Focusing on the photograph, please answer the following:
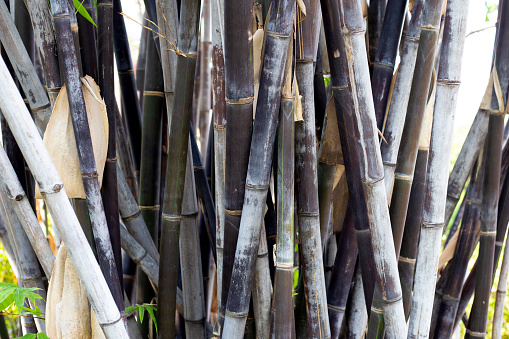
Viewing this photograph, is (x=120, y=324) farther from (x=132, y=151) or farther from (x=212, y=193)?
(x=132, y=151)

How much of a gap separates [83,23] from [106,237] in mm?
327

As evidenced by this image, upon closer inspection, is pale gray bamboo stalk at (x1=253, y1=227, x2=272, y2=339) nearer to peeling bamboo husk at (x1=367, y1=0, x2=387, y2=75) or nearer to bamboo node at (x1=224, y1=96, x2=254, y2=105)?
bamboo node at (x1=224, y1=96, x2=254, y2=105)

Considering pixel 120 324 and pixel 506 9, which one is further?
pixel 506 9

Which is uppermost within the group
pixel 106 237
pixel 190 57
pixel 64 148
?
pixel 190 57

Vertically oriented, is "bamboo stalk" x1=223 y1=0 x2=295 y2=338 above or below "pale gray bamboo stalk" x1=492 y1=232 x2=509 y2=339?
above

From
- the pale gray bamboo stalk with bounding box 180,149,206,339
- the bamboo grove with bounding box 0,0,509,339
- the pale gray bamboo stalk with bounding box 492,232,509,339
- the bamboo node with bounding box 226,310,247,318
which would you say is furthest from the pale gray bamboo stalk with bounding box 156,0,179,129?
the pale gray bamboo stalk with bounding box 492,232,509,339

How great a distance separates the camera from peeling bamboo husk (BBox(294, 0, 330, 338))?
63cm

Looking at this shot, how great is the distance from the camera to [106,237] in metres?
0.65

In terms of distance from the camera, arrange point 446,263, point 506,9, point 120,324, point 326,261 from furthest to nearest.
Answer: point 446,263, point 326,261, point 506,9, point 120,324

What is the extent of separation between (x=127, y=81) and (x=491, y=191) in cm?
85

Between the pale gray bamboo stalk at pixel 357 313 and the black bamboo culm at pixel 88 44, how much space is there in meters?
0.59

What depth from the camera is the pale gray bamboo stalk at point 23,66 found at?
656 millimetres

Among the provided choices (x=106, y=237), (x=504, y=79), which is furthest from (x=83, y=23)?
(x=504, y=79)

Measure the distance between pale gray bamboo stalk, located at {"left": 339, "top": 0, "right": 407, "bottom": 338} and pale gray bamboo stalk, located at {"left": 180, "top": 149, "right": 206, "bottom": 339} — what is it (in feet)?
1.15
